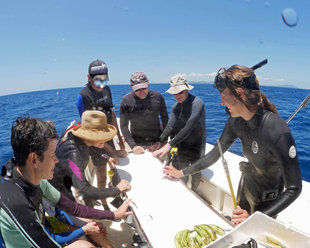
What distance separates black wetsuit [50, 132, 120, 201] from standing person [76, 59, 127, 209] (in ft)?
2.40

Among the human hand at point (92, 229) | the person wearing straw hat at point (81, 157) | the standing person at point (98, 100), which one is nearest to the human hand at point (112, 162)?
the standing person at point (98, 100)

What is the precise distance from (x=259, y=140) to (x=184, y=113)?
164cm

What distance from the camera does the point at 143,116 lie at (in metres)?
3.28

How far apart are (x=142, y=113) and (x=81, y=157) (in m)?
1.48

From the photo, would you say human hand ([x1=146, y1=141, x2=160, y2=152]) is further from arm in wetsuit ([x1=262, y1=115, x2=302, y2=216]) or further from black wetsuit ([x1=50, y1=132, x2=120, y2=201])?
arm in wetsuit ([x1=262, y1=115, x2=302, y2=216])

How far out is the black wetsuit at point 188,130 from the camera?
2.88 meters

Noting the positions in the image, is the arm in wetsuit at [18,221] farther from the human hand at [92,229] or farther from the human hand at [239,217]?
the human hand at [239,217]

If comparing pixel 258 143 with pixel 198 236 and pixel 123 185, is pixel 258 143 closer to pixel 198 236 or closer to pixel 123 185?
pixel 198 236

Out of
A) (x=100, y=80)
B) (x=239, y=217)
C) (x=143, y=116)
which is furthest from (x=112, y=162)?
(x=239, y=217)

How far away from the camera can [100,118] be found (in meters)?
2.12

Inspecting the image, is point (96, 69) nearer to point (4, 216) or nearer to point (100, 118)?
point (100, 118)

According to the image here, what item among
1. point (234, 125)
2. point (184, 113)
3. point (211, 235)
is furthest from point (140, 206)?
point (184, 113)

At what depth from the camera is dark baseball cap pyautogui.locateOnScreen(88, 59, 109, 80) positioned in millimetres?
3051

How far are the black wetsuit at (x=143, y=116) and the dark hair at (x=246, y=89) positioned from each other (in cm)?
185
